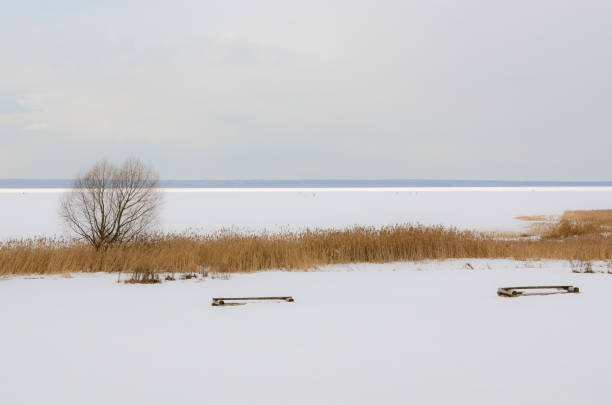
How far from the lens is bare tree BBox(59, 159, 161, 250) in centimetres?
1500

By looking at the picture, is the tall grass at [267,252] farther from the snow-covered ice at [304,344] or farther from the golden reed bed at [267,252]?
the snow-covered ice at [304,344]

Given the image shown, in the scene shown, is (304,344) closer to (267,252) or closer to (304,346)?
(304,346)

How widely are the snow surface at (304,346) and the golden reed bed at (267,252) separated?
2102 millimetres

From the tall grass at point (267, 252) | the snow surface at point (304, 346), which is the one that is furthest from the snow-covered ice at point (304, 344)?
the tall grass at point (267, 252)

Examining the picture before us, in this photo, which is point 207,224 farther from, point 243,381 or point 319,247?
point 243,381

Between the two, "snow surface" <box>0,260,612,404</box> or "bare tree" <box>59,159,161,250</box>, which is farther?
"bare tree" <box>59,159,161,250</box>

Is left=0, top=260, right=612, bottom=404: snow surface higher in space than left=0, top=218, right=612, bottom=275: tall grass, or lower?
lower

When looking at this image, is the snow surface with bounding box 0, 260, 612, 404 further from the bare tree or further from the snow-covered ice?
the bare tree

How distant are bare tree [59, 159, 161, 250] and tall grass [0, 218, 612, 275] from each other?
0.51 m

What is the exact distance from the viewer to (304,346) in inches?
255

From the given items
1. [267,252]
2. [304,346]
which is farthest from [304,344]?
[267,252]

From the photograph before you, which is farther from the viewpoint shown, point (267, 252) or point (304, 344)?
point (267, 252)

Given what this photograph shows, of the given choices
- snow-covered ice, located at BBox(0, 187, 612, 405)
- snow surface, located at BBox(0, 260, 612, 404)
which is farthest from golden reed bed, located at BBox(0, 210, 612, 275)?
snow surface, located at BBox(0, 260, 612, 404)

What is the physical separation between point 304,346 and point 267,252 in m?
7.81
